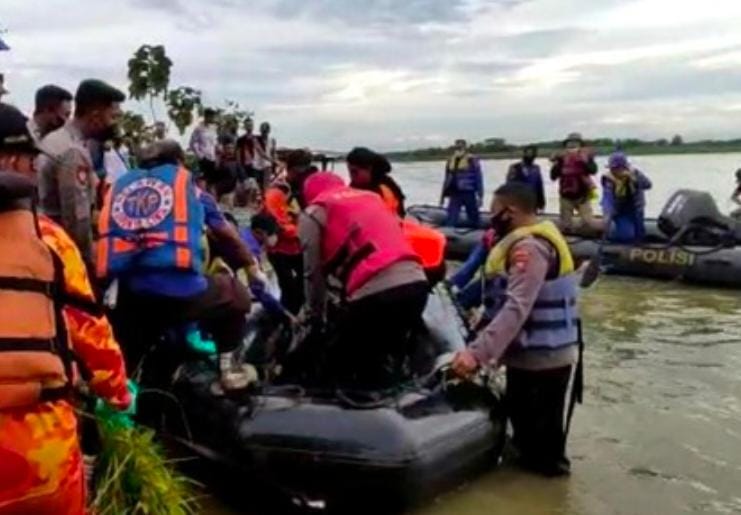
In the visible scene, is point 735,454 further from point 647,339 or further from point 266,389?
point 647,339

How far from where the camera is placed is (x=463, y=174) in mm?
15172

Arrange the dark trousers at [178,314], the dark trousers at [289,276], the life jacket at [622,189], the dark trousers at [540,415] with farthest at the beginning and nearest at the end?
the life jacket at [622,189], the dark trousers at [289,276], the dark trousers at [540,415], the dark trousers at [178,314]

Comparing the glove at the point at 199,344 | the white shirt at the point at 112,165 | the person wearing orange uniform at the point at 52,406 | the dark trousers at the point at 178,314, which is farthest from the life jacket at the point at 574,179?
the person wearing orange uniform at the point at 52,406

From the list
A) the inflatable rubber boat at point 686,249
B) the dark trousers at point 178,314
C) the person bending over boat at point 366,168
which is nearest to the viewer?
the dark trousers at point 178,314

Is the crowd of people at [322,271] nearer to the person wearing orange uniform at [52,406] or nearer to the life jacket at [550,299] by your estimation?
the life jacket at [550,299]

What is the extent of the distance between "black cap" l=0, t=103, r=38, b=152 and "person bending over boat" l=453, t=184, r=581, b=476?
2.45 m

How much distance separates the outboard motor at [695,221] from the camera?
12320 mm

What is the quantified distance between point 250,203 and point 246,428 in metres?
9.96

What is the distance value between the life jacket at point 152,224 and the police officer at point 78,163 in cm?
17

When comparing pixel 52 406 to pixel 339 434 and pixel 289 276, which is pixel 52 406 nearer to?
pixel 339 434

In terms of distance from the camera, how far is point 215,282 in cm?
431

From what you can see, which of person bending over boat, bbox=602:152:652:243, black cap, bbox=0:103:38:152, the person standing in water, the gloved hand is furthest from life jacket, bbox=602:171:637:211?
black cap, bbox=0:103:38:152

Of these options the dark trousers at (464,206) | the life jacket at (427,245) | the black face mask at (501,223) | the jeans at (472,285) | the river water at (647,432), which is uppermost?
the black face mask at (501,223)

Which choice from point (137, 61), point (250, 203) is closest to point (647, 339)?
point (250, 203)
